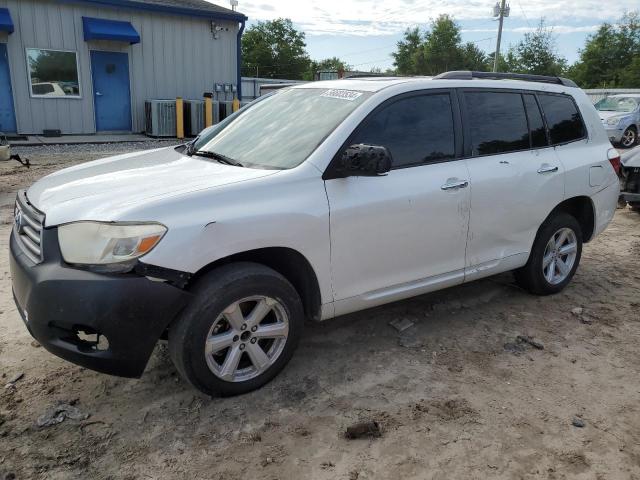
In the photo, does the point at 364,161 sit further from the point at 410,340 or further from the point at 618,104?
the point at 618,104

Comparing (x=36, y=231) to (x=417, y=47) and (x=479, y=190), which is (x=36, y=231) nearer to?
(x=479, y=190)

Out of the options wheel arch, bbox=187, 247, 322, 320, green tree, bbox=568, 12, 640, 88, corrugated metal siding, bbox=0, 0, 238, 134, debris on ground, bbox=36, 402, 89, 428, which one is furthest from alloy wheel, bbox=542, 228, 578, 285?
green tree, bbox=568, 12, 640, 88

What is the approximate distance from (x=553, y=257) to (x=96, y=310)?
151 inches

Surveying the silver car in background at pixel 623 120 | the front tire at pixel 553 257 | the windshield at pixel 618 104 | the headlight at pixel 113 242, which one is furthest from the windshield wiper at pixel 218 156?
the windshield at pixel 618 104

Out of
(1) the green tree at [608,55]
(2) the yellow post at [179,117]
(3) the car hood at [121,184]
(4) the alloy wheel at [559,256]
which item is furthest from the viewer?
(1) the green tree at [608,55]

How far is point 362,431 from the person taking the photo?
2.84 metres

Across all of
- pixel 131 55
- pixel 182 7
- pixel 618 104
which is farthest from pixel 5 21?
pixel 618 104

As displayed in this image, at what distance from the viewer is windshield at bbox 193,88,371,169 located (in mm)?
3383

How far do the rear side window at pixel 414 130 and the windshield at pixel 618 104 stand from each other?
16.1 meters

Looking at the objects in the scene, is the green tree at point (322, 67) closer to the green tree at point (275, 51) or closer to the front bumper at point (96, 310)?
the green tree at point (275, 51)

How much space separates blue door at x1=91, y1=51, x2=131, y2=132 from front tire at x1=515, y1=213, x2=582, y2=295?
46.6ft

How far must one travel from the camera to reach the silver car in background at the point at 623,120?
16.4 m

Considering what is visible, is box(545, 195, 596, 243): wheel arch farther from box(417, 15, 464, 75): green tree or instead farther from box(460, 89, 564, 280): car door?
box(417, 15, 464, 75): green tree

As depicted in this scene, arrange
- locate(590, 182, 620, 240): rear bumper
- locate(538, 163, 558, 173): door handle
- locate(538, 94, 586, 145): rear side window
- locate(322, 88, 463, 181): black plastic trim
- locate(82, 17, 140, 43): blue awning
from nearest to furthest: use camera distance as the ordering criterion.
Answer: locate(322, 88, 463, 181): black plastic trim < locate(538, 163, 558, 173): door handle < locate(538, 94, 586, 145): rear side window < locate(590, 182, 620, 240): rear bumper < locate(82, 17, 140, 43): blue awning
